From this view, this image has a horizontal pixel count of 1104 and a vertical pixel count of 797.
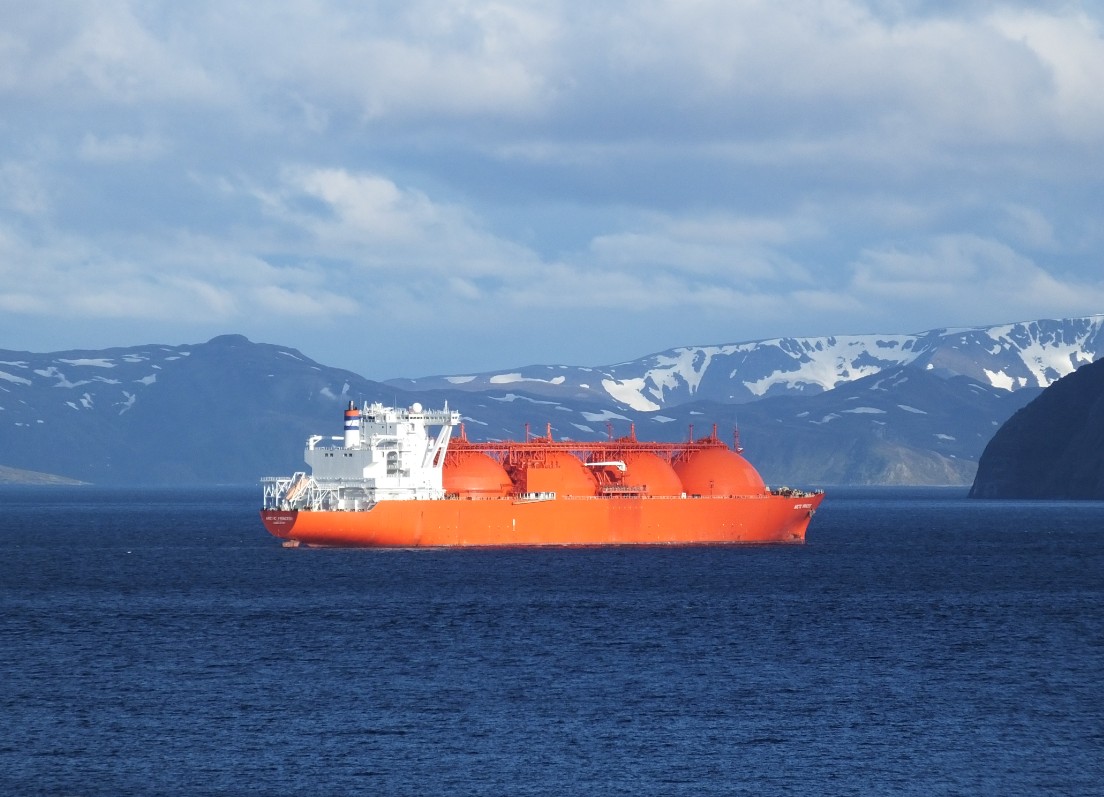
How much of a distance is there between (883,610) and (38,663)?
105ft

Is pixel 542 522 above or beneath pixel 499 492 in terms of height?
beneath

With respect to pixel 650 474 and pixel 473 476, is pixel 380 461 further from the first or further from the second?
pixel 650 474

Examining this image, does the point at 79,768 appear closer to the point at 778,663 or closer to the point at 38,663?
the point at 38,663

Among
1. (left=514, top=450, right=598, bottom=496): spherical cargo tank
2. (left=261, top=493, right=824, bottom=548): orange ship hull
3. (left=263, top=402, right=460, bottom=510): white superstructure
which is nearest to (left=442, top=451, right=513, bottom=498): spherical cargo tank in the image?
(left=263, top=402, right=460, bottom=510): white superstructure

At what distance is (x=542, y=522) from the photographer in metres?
87.8

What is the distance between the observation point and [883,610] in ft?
209

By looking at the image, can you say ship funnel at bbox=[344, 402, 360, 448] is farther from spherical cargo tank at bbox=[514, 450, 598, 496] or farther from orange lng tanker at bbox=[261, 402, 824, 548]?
spherical cargo tank at bbox=[514, 450, 598, 496]

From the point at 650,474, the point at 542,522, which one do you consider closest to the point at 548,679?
the point at 542,522

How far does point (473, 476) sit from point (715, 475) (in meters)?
15.3

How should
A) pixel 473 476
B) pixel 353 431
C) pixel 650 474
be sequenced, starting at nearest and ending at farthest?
pixel 353 431 < pixel 473 476 < pixel 650 474

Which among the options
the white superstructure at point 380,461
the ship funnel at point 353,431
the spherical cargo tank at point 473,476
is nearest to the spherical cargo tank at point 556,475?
the spherical cargo tank at point 473,476

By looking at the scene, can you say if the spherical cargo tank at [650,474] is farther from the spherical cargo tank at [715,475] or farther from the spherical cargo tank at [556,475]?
the spherical cargo tank at [556,475]

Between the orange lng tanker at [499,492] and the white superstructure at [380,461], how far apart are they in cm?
5

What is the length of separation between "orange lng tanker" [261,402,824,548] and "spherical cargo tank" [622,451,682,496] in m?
0.08
